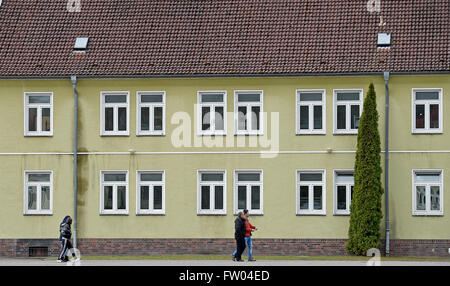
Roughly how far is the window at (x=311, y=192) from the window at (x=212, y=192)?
2657mm

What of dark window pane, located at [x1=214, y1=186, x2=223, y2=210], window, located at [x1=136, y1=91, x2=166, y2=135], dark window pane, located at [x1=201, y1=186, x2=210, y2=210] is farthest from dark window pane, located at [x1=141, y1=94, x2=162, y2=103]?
dark window pane, located at [x1=214, y1=186, x2=223, y2=210]

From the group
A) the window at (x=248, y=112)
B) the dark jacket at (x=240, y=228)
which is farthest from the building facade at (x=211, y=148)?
the dark jacket at (x=240, y=228)

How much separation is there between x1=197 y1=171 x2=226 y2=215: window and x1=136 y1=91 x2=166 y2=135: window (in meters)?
2.26

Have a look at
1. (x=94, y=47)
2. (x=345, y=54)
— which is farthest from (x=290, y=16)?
(x=94, y=47)

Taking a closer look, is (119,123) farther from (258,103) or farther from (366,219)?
(366,219)

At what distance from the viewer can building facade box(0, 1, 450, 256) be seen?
4634cm

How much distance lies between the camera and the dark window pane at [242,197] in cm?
4728

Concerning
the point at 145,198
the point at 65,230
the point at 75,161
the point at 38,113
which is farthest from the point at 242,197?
the point at 38,113

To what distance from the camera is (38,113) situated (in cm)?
4812

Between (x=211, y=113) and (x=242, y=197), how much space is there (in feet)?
10.3

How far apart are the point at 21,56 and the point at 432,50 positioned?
47.4 ft

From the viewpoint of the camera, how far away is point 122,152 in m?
47.6

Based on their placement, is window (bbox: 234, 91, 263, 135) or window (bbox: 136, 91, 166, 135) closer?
window (bbox: 234, 91, 263, 135)

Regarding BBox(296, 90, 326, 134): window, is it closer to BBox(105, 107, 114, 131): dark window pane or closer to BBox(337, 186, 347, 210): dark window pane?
BBox(337, 186, 347, 210): dark window pane
